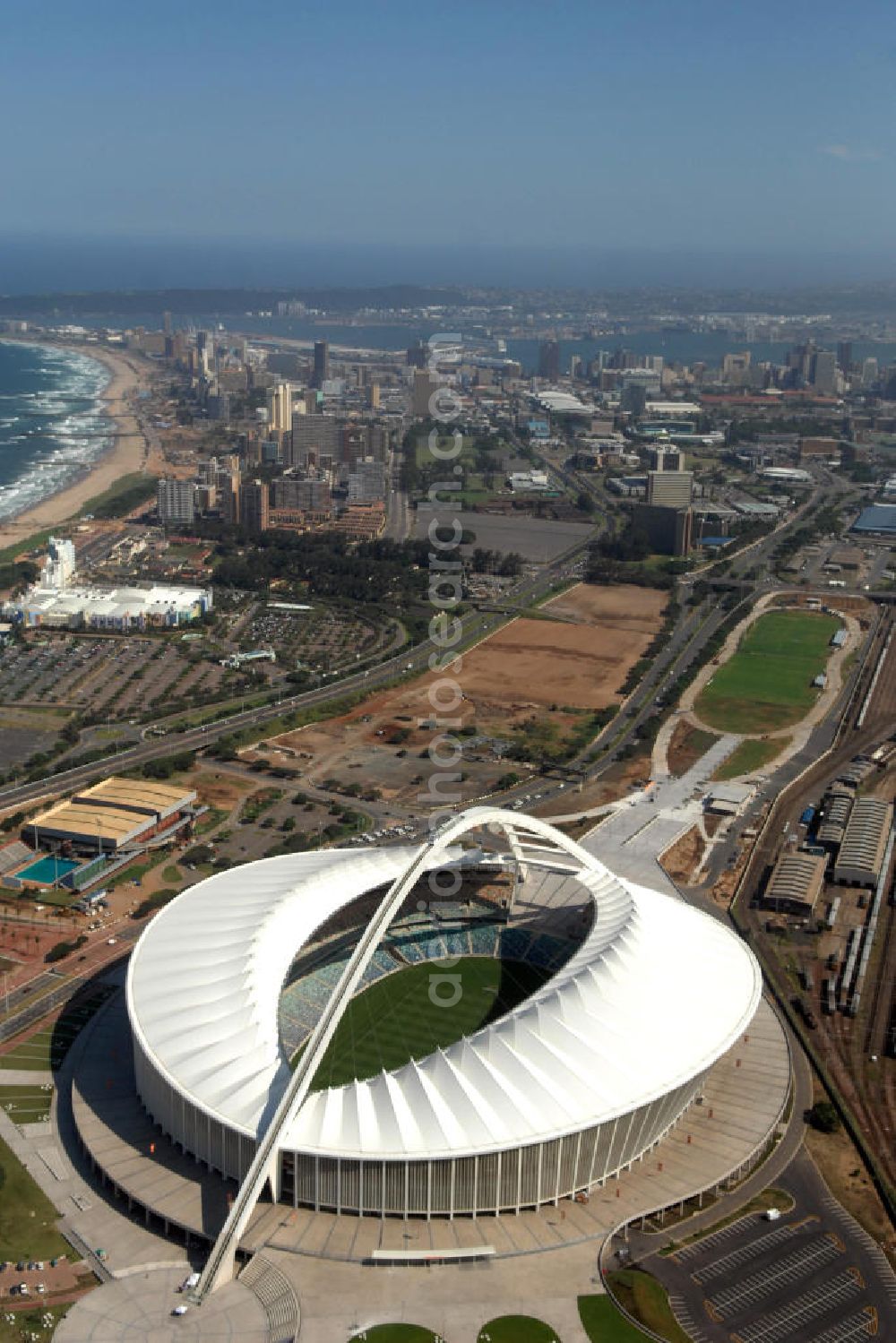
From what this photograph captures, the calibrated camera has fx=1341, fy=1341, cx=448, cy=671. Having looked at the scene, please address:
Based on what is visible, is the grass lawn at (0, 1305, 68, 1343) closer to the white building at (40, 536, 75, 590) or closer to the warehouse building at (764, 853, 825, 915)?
the warehouse building at (764, 853, 825, 915)

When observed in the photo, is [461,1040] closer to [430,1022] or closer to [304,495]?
[430,1022]

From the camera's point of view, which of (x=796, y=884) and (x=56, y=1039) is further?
(x=796, y=884)

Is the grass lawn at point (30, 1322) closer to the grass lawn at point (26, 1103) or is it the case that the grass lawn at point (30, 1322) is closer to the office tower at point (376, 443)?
the grass lawn at point (26, 1103)

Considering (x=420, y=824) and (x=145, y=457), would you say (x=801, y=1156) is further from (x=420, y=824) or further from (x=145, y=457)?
(x=145, y=457)

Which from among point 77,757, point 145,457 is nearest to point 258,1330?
point 77,757

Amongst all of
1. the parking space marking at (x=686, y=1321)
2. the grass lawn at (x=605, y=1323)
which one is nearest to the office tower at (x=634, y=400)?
the parking space marking at (x=686, y=1321)

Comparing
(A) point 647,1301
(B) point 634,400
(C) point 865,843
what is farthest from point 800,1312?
(B) point 634,400
